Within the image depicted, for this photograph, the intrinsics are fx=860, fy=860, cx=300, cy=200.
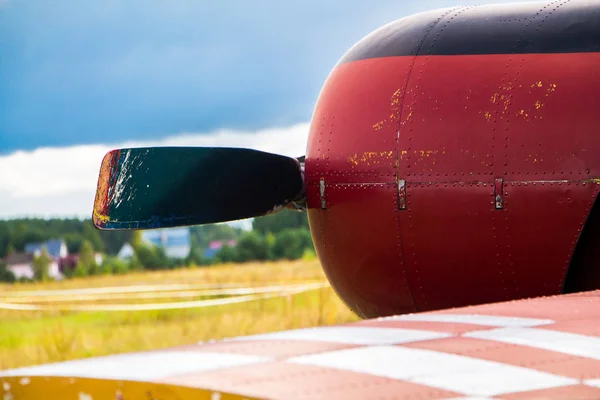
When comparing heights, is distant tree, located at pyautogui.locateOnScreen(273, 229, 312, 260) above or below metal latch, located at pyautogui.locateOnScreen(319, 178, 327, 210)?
below

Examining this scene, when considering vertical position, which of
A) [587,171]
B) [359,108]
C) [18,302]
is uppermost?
[359,108]

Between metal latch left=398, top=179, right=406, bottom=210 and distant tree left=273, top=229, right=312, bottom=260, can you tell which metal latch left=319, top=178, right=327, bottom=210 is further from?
distant tree left=273, top=229, right=312, bottom=260

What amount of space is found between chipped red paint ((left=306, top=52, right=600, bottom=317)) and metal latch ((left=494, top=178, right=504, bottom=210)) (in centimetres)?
2

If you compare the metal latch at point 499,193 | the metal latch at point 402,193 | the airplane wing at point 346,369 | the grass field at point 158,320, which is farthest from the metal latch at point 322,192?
the grass field at point 158,320

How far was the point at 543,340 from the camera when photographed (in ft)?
9.57

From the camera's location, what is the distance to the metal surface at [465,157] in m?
5.71

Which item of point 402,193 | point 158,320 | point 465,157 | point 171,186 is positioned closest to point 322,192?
point 402,193

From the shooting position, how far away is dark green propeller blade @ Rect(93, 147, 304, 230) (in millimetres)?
6461

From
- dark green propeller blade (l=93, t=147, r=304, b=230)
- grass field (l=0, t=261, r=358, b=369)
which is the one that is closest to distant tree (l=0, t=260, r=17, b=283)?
grass field (l=0, t=261, r=358, b=369)

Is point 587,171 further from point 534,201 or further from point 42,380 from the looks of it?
point 42,380

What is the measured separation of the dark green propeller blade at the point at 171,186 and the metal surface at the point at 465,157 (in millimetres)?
659

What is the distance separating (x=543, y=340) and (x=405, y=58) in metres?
3.89

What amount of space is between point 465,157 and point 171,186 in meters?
2.19

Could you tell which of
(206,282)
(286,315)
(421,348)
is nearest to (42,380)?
(421,348)
